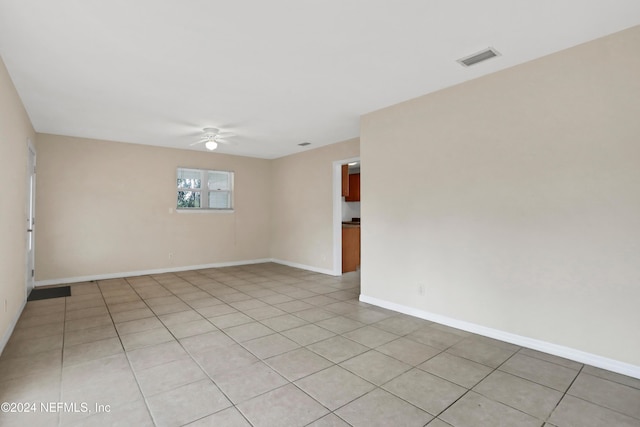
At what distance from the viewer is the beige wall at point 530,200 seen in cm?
239

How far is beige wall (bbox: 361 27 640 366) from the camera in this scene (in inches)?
94.2

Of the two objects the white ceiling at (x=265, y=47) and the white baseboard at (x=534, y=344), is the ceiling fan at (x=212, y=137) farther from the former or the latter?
the white baseboard at (x=534, y=344)

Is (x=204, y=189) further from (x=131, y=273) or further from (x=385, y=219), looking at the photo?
(x=385, y=219)

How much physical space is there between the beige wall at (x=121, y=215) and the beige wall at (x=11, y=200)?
1.44 meters

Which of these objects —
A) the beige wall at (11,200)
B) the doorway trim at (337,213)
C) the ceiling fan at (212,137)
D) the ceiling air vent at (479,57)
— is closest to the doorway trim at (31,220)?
the beige wall at (11,200)

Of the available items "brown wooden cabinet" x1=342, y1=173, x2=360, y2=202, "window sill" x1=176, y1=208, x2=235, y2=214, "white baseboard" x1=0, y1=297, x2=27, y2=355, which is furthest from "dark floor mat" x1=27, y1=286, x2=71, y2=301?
"brown wooden cabinet" x1=342, y1=173, x2=360, y2=202

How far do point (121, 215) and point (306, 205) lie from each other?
3588 millimetres

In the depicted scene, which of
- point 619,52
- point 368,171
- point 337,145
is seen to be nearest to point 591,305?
point 619,52

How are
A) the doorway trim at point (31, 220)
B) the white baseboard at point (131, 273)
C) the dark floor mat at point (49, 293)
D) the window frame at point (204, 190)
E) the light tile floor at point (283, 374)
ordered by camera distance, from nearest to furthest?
the light tile floor at point (283, 374) < the dark floor mat at point (49, 293) < the doorway trim at point (31, 220) < the white baseboard at point (131, 273) < the window frame at point (204, 190)

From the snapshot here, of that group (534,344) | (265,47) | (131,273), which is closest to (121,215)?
(131,273)

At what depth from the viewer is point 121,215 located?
19.3ft

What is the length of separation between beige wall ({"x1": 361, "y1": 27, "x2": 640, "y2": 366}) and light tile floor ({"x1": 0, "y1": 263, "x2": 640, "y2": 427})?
0.35 m

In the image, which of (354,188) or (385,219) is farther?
(354,188)

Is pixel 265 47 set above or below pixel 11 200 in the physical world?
above
